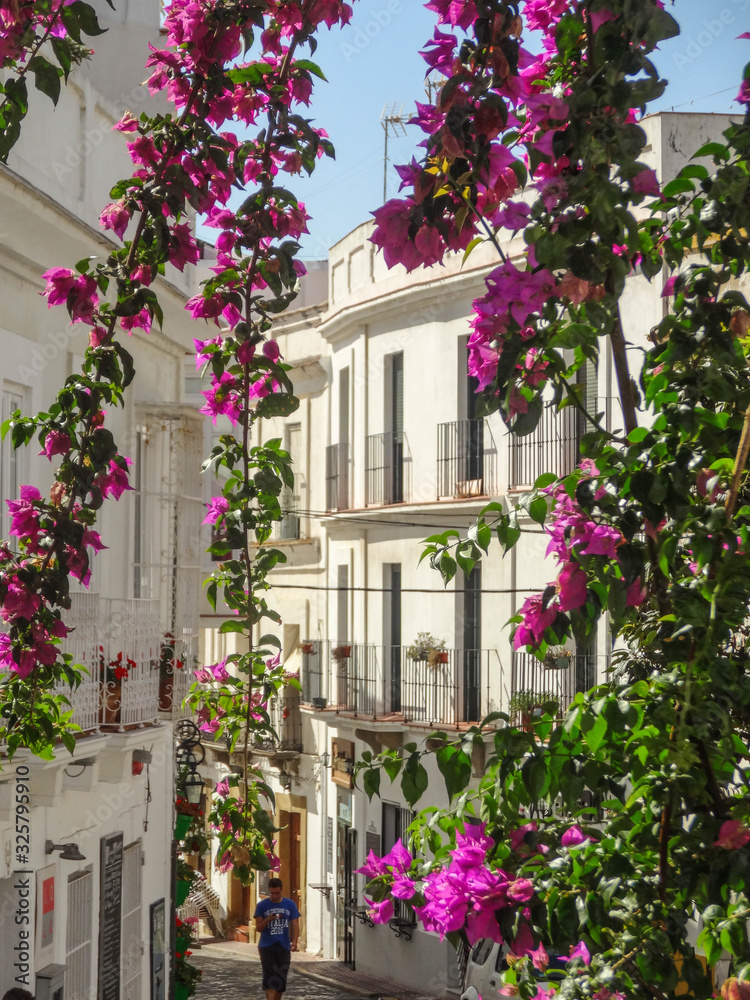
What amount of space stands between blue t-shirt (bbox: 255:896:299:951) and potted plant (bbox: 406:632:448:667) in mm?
7270

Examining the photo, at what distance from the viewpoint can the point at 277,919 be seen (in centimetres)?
1293

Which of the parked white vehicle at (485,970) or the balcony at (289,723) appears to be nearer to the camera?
the parked white vehicle at (485,970)

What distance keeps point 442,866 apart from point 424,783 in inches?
17.6

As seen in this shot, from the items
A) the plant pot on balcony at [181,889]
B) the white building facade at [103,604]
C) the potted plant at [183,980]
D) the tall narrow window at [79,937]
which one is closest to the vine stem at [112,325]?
the white building facade at [103,604]

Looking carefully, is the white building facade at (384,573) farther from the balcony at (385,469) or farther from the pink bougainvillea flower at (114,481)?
the pink bougainvillea flower at (114,481)

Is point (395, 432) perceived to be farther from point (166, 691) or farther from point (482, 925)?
point (482, 925)

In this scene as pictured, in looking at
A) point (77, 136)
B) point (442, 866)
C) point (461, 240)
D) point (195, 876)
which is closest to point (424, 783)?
point (442, 866)

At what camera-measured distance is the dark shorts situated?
12.5m

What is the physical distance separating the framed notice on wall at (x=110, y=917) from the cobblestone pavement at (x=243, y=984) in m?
5.88

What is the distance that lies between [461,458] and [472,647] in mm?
2712

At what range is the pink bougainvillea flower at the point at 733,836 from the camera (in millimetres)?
1896

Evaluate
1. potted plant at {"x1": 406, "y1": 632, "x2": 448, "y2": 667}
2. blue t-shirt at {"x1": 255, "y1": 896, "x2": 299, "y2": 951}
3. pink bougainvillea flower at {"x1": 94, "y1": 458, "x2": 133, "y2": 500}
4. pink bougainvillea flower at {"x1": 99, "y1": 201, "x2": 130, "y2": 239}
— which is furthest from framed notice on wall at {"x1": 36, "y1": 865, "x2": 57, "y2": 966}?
potted plant at {"x1": 406, "y1": 632, "x2": 448, "y2": 667}

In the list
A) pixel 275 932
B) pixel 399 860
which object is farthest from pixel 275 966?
pixel 399 860

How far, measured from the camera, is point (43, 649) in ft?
11.7
